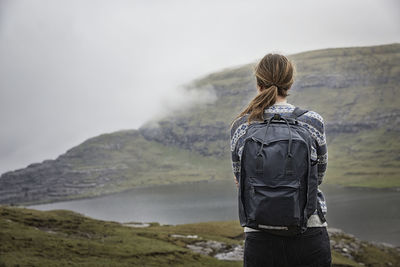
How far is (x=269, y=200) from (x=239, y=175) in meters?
0.74

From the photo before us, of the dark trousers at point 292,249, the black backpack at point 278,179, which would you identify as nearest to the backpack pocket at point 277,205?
the black backpack at point 278,179

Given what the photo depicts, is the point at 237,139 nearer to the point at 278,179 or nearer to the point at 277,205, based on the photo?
the point at 278,179

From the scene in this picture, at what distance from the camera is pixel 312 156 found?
15.8ft

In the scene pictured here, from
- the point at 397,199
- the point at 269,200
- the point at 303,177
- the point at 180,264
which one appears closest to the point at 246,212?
the point at 269,200

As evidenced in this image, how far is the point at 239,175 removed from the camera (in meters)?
5.06

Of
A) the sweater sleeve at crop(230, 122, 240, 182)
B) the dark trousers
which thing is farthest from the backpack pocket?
the sweater sleeve at crop(230, 122, 240, 182)

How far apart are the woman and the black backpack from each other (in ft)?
0.72

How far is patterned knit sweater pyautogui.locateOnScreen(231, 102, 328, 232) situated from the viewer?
16.1 feet

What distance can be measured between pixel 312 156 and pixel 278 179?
73 centimetres

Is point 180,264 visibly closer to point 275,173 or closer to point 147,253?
point 147,253

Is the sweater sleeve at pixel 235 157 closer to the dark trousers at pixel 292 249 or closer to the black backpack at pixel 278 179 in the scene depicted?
the black backpack at pixel 278 179

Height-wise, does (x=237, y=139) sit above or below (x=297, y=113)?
below

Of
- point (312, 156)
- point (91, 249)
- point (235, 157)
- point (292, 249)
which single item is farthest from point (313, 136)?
point (91, 249)

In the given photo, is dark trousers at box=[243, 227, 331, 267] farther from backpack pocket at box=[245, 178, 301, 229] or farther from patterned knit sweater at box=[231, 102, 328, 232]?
backpack pocket at box=[245, 178, 301, 229]
